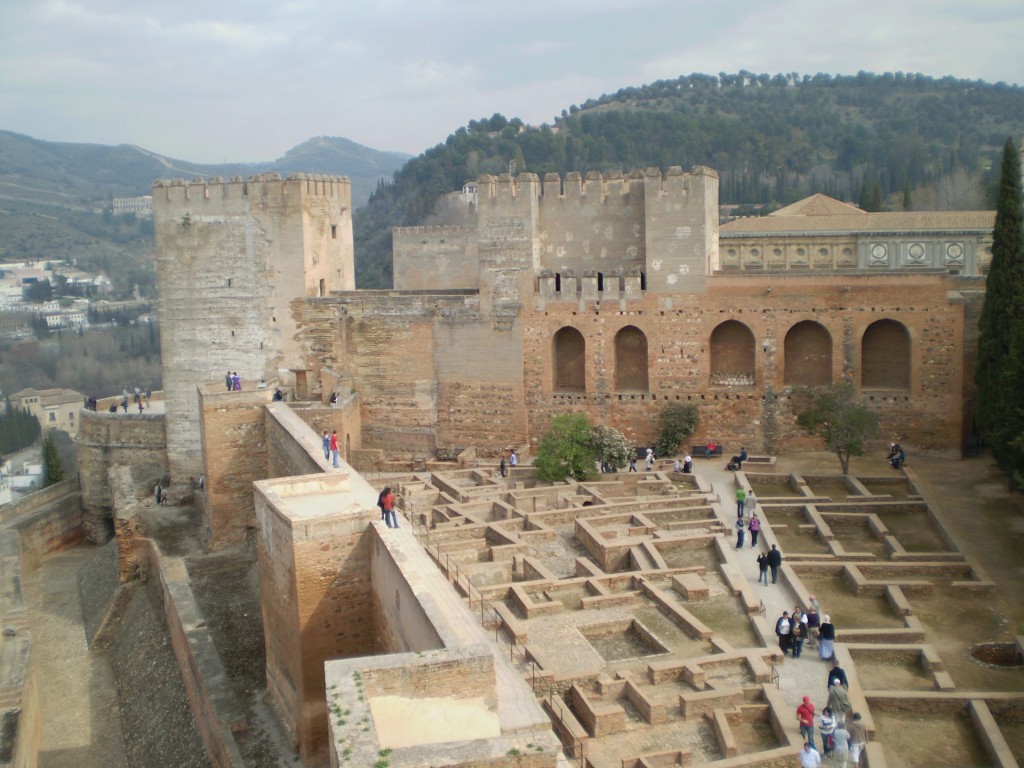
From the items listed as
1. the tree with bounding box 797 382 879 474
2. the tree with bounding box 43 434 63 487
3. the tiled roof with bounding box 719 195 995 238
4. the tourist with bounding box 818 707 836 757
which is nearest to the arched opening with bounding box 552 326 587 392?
the tree with bounding box 797 382 879 474

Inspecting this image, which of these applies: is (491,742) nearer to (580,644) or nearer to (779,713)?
(779,713)

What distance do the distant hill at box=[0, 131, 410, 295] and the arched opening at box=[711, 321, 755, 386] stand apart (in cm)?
7427

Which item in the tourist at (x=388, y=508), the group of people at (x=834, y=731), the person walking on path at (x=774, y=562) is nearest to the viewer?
the group of people at (x=834, y=731)

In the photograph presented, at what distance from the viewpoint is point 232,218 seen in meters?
27.5

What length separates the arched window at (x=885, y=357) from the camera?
2598cm

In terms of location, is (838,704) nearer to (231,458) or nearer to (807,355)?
(231,458)

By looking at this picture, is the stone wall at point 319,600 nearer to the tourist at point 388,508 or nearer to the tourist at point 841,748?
the tourist at point 388,508

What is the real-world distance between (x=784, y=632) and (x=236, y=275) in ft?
56.6

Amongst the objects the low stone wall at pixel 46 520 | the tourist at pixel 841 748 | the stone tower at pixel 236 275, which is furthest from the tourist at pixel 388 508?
the low stone wall at pixel 46 520

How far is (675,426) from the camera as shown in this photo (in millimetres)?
25859

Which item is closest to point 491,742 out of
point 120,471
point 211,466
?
point 211,466

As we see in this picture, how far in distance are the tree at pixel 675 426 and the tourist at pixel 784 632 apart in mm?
10521

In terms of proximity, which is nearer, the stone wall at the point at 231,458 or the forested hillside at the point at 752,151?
the stone wall at the point at 231,458

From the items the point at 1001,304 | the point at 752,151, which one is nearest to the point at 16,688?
the point at 1001,304
